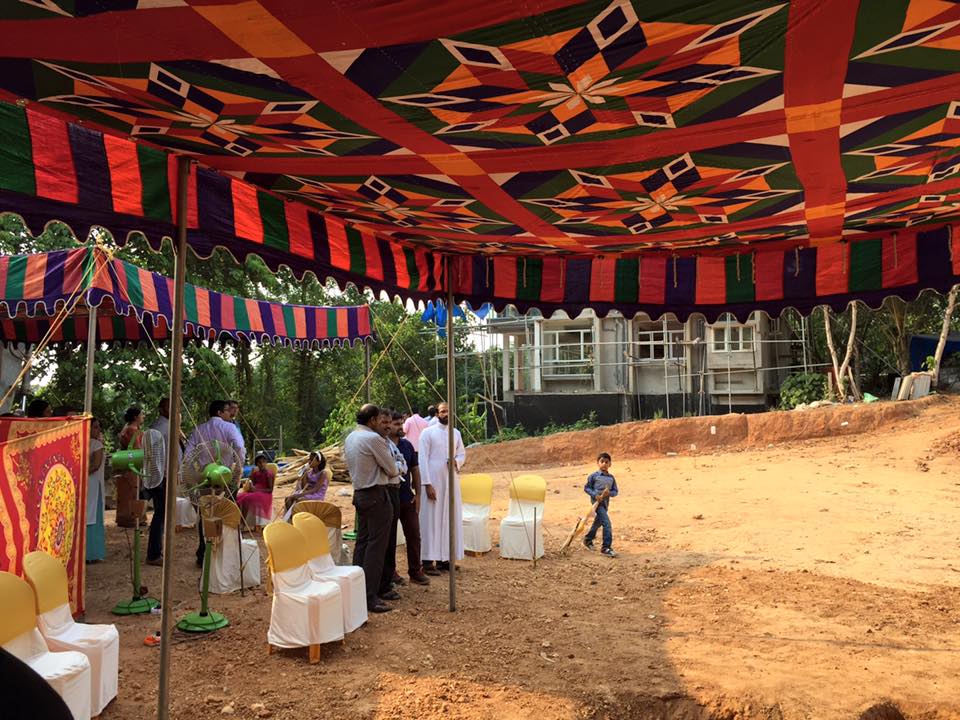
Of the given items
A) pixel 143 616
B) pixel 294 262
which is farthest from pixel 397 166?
pixel 143 616

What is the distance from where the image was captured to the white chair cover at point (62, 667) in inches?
133

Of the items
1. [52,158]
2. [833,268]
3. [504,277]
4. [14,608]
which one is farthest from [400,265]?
[833,268]

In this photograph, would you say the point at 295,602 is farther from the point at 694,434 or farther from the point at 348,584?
the point at 694,434

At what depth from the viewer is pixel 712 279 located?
241 inches

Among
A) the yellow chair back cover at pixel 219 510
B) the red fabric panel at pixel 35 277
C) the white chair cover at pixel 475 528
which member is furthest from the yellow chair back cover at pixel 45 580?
the white chair cover at pixel 475 528

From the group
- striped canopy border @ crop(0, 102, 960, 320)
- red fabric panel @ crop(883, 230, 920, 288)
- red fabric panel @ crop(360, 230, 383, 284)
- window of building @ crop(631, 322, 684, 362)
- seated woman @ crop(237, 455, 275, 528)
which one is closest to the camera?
striped canopy border @ crop(0, 102, 960, 320)

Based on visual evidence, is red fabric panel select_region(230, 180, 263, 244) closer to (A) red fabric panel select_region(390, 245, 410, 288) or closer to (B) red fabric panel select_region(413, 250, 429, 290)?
(A) red fabric panel select_region(390, 245, 410, 288)

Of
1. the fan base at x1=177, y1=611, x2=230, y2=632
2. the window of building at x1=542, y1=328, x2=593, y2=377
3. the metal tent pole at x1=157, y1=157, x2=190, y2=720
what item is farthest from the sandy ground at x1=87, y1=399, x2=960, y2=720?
the window of building at x1=542, y1=328, x2=593, y2=377

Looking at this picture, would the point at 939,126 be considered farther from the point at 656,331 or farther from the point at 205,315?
the point at 656,331

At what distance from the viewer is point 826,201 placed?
4293 mm

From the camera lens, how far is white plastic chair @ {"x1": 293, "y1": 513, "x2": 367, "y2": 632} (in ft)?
17.1

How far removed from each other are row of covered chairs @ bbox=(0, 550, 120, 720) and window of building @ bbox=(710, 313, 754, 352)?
23.3m

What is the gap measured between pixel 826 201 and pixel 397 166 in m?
2.60

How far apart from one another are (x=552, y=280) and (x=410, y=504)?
98.1 inches
